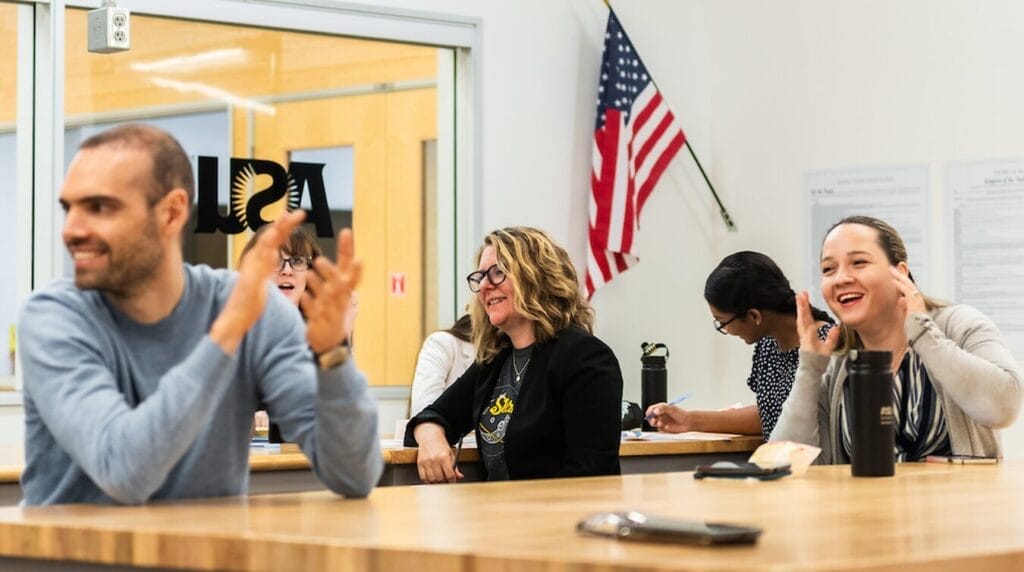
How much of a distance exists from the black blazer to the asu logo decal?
2335 millimetres

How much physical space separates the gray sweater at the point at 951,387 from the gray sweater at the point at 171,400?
57.4 inches

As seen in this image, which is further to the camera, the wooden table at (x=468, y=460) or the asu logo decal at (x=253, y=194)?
the asu logo decal at (x=253, y=194)

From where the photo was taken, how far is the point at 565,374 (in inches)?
151

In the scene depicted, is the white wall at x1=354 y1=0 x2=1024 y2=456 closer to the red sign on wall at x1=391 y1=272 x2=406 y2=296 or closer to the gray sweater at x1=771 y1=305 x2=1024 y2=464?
the red sign on wall at x1=391 y1=272 x2=406 y2=296

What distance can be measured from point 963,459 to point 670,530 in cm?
202

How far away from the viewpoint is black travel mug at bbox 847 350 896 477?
2920mm

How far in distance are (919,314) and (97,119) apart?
338 cm

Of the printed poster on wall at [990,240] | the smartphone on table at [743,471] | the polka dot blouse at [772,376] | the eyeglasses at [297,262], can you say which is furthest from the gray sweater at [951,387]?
the printed poster on wall at [990,240]

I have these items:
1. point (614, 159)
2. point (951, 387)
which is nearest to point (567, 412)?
point (951, 387)

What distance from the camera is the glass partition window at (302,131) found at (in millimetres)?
5910

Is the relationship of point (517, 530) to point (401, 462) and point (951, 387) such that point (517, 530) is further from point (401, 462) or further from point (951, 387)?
point (401, 462)

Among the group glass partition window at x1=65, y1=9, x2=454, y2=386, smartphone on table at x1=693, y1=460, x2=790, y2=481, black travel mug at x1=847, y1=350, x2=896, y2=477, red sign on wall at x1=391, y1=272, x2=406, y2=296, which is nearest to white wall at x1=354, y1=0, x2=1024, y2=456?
glass partition window at x1=65, y1=9, x2=454, y2=386

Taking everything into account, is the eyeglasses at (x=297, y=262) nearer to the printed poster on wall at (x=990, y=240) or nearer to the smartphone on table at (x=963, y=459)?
the smartphone on table at (x=963, y=459)

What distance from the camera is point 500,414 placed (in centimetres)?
403
